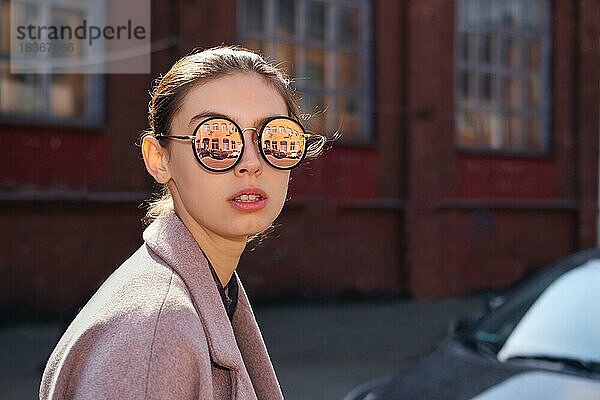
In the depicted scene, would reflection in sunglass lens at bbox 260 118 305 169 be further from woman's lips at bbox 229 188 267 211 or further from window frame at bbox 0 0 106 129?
window frame at bbox 0 0 106 129

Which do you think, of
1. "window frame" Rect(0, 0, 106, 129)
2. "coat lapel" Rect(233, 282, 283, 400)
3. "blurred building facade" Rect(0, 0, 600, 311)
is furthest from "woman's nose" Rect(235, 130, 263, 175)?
"window frame" Rect(0, 0, 106, 129)

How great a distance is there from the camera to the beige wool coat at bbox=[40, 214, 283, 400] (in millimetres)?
1275

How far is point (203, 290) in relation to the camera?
4.68 feet

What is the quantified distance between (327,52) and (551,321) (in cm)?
739

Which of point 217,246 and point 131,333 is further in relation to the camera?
point 217,246

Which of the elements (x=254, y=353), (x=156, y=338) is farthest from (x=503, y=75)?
(x=156, y=338)

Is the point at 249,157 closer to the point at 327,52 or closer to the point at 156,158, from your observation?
the point at 156,158

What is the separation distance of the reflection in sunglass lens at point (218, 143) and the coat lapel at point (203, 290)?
5.4 inches

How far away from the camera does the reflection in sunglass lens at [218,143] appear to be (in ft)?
4.80

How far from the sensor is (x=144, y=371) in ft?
4.16

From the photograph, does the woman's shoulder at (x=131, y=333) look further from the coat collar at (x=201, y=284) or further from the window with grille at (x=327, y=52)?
the window with grille at (x=327, y=52)

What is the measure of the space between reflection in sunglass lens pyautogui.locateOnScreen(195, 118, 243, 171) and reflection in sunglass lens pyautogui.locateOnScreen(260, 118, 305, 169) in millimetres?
53

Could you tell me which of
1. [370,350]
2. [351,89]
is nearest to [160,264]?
[370,350]

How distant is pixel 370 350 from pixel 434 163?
4.17 m
